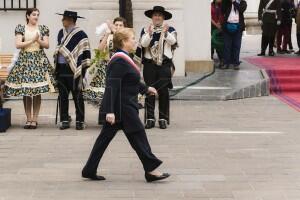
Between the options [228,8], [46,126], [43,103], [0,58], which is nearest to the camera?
[46,126]

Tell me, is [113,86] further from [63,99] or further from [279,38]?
[279,38]

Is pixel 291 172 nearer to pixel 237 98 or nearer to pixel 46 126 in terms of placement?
pixel 46 126

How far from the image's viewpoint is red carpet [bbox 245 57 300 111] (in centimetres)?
1619

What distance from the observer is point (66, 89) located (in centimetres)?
1248

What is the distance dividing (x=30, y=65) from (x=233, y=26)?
7.26 m

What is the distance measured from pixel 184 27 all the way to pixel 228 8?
1395 mm

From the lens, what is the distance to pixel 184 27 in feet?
58.7

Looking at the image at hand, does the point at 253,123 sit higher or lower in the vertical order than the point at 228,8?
lower

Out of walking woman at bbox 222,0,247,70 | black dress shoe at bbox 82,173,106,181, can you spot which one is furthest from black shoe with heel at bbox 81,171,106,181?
walking woman at bbox 222,0,247,70

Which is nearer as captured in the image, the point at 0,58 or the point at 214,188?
the point at 214,188

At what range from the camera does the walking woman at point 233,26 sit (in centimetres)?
1859

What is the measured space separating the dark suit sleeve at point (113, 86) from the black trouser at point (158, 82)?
3748mm

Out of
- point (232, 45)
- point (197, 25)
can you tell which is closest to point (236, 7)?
point (232, 45)

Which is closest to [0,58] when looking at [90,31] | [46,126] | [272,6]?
[46,126]
